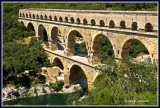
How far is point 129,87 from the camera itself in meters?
16.1

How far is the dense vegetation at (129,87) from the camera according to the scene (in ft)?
48.2

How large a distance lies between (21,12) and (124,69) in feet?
89.4

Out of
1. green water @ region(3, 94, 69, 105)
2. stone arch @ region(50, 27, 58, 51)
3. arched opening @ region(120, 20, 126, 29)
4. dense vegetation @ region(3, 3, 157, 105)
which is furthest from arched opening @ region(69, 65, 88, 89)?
arched opening @ region(120, 20, 126, 29)

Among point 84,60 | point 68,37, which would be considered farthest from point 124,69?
point 68,37

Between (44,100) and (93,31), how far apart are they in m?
9.32

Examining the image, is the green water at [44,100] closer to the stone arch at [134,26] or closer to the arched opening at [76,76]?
the arched opening at [76,76]

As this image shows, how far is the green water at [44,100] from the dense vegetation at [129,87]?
27.6 feet

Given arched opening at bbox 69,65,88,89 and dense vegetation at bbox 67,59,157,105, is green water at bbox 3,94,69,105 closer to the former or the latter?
arched opening at bbox 69,65,88,89

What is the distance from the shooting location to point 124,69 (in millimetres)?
20453

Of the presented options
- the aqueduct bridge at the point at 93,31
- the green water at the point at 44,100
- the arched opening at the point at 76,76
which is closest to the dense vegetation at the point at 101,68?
the green water at the point at 44,100

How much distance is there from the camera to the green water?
1023 inches

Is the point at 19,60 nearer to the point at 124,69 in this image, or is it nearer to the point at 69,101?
the point at 69,101

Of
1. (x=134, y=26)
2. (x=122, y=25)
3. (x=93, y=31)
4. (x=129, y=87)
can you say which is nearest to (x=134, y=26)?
(x=134, y=26)

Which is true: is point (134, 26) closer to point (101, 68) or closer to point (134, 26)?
point (134, 26)
